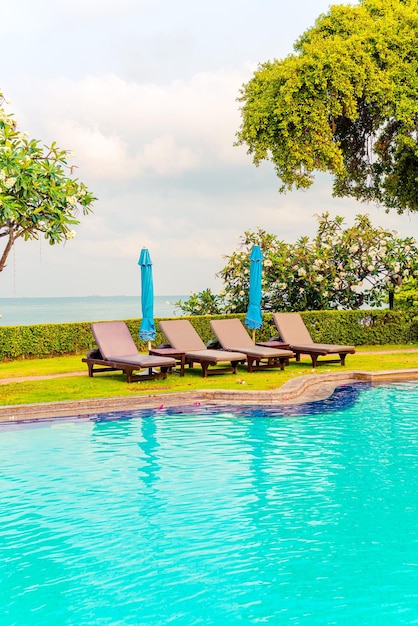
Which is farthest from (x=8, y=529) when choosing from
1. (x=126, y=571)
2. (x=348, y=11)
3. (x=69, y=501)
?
(x=348, y=11)

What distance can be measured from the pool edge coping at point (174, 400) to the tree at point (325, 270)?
Answer: 897cm

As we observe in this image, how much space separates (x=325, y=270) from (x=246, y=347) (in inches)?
317

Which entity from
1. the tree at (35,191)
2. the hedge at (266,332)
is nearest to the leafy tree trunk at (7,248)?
the tree at (35,191)

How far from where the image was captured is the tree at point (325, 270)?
82.1ft

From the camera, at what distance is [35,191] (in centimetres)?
1285

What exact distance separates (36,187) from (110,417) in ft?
14.0

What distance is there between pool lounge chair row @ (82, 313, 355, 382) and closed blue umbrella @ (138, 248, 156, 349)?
34 centimetres

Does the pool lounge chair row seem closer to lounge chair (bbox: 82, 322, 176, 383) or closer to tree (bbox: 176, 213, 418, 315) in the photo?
lounge chair (bbox: 82, 322, 176, 383)

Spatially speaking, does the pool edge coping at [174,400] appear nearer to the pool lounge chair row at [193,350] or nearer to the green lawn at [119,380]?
the green lawn at [119,380]

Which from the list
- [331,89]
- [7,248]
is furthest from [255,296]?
[331,89]

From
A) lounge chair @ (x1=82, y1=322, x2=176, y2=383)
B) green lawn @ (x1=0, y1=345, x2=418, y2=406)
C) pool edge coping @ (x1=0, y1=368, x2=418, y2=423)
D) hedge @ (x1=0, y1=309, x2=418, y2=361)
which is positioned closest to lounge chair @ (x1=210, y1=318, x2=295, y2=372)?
green lawn @ (x1=0, y1=345, x2=418, y2=406)

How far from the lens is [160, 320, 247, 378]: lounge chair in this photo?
16328 millimetres

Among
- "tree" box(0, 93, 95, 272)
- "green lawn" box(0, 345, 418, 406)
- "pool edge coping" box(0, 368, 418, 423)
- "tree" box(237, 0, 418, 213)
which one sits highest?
"tree" box(237, 0, 418, 213)

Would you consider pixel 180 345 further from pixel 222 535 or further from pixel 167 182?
pixel 167 182
